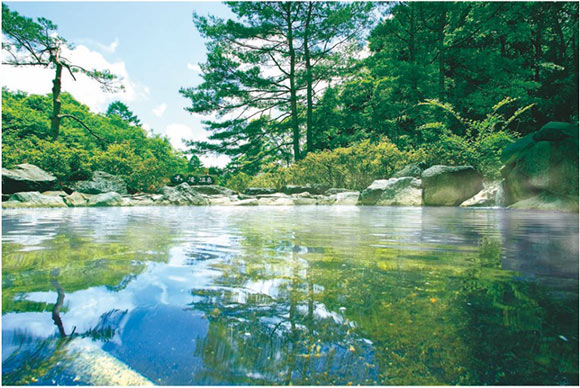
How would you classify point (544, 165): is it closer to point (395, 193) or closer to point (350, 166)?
point (395, 193)

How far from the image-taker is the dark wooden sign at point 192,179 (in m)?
15.4

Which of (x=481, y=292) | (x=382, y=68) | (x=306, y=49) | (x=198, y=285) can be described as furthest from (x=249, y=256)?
(x=306, y=49)

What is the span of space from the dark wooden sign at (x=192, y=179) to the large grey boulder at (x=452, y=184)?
11.3m

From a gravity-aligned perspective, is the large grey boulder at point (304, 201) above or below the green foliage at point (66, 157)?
below

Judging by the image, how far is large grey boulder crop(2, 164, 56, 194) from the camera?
9.18 metres

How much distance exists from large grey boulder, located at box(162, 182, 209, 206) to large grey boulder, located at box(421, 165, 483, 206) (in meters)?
7.11

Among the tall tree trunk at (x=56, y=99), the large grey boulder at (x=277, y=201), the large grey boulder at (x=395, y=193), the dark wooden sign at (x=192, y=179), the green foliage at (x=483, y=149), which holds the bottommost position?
the large grey boulder at (x=277, y=201)

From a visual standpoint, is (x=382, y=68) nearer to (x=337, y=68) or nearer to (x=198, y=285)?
(x=337, y=68)

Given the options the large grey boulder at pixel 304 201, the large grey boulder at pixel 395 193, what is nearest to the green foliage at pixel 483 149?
the large grey boulder at pixel 395 193

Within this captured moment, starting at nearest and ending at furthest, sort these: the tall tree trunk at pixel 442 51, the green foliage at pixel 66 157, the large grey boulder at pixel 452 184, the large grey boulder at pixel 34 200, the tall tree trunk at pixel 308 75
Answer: the large grey boulder at pixel 452 184 < the large grey boulder at pixel 34 200 < the green foliage at pixel 66 157 < the tall tree trunk at pixel 442 51 < the tall tree trunk at pixel 308 75

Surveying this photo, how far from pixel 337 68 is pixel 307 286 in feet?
56.7

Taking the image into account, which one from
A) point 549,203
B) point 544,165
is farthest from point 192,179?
point 549,203

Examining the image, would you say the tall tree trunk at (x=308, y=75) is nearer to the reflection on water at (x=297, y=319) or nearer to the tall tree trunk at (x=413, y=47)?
the tall tree trunk at (x=413, y=47)

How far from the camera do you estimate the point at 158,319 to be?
76cm
